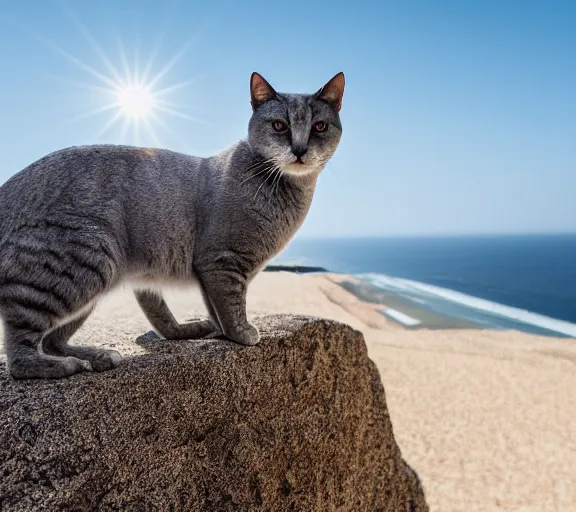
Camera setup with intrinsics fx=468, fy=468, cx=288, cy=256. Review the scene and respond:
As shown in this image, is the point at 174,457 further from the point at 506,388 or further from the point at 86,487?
the point at 506,388

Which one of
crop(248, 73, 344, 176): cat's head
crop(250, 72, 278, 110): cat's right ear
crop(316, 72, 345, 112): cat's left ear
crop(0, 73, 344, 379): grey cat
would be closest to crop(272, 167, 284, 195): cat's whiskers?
crop(0, 73, 344, 379): grey cat

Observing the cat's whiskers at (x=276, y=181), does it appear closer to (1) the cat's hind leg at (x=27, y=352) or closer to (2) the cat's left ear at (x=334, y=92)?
(2) the cat's left ear at (x=334, y=92)

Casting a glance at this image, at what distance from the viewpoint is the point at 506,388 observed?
1545 centimetres

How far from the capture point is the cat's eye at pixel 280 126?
3.73 m

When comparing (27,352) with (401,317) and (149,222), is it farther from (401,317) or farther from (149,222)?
(401,317)

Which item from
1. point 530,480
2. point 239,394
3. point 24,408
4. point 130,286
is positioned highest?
point 130,286

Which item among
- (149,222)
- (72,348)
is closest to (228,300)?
(149,222)

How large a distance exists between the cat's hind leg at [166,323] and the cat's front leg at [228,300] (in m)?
0.53

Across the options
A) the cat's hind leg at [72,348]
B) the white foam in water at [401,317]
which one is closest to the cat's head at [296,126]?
the cat's hind leg at [72,348]

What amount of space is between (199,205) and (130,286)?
896 mm

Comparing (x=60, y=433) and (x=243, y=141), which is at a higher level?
(x=243, y=141)

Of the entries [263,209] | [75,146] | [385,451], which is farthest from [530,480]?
[75,146]

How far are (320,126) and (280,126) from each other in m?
0.33

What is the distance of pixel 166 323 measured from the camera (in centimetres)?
454
